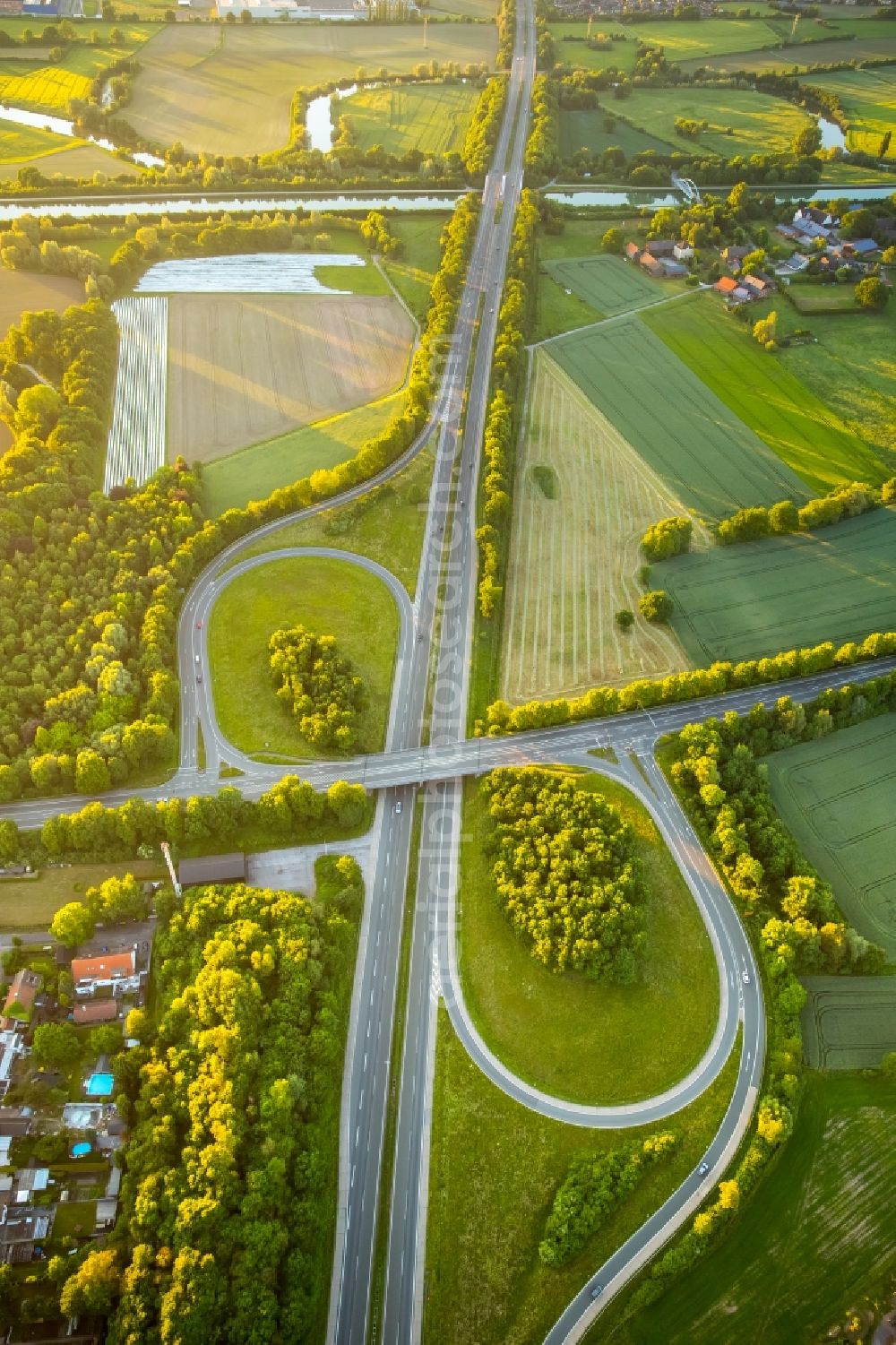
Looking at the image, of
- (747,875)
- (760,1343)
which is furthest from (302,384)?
(760,1343)

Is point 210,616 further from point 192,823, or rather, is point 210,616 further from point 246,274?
point 246,274

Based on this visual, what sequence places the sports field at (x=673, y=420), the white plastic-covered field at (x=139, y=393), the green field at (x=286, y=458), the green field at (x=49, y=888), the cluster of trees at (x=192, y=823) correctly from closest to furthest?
1. the green field at (x=49, y=888)
2. the cluster of trees at (x=192, y=823)
3. the green field at (x=286, y=458)
4. the white plastic-covered field at (x=139, y=393)
5. the sports field at (x=673, y=420)

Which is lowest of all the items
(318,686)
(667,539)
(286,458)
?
(318,686)

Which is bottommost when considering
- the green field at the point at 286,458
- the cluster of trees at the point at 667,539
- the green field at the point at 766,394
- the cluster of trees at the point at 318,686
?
the cluster of trees at the point at 318,686

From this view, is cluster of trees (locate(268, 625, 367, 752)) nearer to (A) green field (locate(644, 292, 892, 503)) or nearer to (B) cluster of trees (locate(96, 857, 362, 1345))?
(B) cluster of trees (locate(96, 857, 362, 1345))

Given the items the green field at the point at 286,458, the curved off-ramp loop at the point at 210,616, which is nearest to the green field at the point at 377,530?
the curved off-ramp loop at the point at 210,616

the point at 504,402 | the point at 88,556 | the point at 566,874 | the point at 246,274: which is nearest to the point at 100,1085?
the point at 566,874

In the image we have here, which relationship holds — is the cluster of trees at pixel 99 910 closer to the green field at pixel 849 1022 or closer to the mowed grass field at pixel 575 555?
the mowed grass field at pixel 575 555
